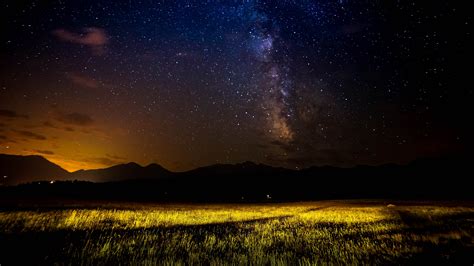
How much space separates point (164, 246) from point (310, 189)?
Answer: 109 metres

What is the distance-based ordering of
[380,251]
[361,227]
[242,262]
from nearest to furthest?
1. [242,262]
2. [380,251]
3. [361,227]

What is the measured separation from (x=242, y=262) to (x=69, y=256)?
13.4 ft

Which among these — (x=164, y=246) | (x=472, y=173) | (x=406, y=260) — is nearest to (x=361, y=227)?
(x=406, y=260)

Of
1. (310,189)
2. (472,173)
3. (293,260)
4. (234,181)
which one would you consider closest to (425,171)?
(472,173)

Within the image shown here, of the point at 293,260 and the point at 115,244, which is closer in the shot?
the point at 293,260

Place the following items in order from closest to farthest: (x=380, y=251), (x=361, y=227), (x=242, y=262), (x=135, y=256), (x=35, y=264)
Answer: (x=35, y=264)
(x=242, y=262)
(x=135, y=256)
(x=380, y=251)
(x=361, y=227)

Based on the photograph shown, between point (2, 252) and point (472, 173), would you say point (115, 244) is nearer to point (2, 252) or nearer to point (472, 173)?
point (2, 252)

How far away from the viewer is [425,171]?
134750 mm

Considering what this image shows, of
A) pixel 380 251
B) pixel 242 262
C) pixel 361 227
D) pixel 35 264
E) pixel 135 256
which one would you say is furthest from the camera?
pixel 361 227

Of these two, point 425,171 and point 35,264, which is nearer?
point 35,264

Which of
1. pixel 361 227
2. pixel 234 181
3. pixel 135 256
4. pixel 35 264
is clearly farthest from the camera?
pixel 234 181

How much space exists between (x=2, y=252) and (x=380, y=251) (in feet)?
31.6

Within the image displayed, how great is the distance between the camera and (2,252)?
8234mm

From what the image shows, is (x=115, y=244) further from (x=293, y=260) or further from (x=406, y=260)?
(x=406, y=260)
